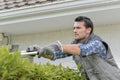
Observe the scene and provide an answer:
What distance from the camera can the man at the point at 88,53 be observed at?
4.43 m

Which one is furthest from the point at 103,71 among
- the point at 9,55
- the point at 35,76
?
the point at 9,55

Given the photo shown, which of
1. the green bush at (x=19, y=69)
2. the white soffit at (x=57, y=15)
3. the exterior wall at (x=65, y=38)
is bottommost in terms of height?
the exterior wall at (x=65, y=38)

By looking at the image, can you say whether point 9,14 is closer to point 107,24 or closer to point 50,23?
point 50,23

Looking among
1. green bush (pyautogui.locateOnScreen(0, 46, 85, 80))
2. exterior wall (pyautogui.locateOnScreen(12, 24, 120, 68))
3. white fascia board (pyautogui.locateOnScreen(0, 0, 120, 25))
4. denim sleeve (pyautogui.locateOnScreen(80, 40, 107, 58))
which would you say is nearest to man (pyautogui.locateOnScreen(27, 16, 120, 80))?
denim sleeve (pyautogui.locateOnScreen(80, 40, 107, 58))

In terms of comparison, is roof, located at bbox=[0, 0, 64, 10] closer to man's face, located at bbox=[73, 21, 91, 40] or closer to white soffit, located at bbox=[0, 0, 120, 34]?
white soffit, located at bbox=[0, 0, 120, 34]

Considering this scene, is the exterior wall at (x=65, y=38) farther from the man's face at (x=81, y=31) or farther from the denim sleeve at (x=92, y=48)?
the denim sleeve at (x=92, y=48)

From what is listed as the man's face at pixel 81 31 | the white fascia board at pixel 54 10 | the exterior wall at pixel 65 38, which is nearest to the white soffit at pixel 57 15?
the white fascia board at pixel 54 10

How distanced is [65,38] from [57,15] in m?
1.08

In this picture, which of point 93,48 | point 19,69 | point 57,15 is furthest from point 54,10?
point 19,69

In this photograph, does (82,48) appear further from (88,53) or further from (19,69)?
(19,69)

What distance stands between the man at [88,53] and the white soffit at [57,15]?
2.08 m

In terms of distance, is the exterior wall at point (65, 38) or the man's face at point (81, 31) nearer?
the man's face at point (81, 31)

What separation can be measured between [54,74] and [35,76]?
355 mm

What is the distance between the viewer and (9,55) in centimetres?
388
